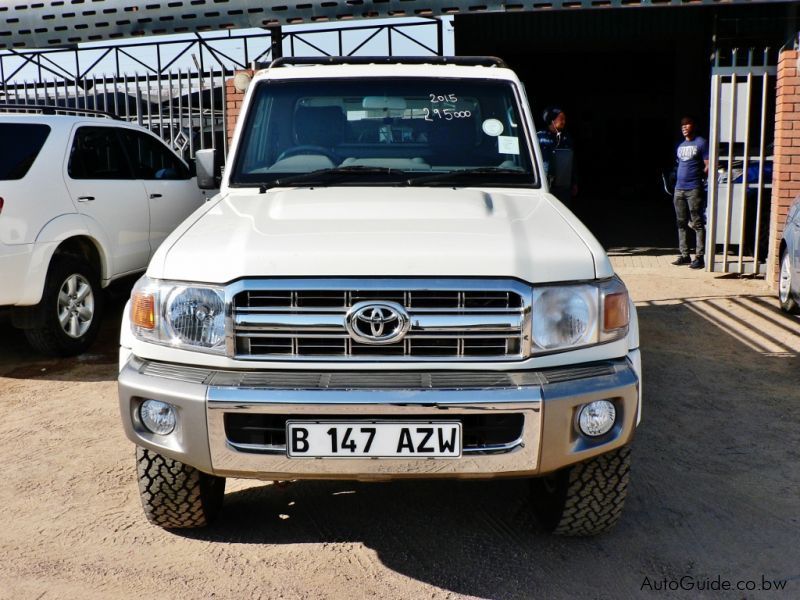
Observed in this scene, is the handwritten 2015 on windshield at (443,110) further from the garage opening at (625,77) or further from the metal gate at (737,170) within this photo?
the garage opening at (625,77)

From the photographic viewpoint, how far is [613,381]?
2930 mm

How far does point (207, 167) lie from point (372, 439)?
2.43 meters

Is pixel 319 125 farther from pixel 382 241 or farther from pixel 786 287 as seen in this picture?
pixel 786 287

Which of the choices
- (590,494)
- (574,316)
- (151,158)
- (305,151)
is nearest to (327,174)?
(305,151)

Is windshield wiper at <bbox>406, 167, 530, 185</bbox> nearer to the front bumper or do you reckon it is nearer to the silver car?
the front bumper

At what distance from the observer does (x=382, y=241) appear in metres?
3.04

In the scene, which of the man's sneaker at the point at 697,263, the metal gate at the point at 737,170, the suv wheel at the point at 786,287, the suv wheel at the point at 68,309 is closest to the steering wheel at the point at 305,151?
the suv wheel at the point at 68,309

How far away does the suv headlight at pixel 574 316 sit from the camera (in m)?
2.97

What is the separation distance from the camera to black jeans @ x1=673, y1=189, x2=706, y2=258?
9898 mm

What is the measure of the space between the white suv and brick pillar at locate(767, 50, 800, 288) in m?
5.75

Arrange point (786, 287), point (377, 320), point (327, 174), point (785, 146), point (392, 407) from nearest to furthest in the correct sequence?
point (392, 407) < point (377, 320) < point (327, 174) < point (786, 287) < point (785, 146)

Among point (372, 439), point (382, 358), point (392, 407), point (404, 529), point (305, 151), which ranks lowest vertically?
point (404, 529)

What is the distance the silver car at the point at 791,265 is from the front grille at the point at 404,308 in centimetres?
503

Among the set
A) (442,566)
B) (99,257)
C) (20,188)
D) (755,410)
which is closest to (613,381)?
(442,566)
